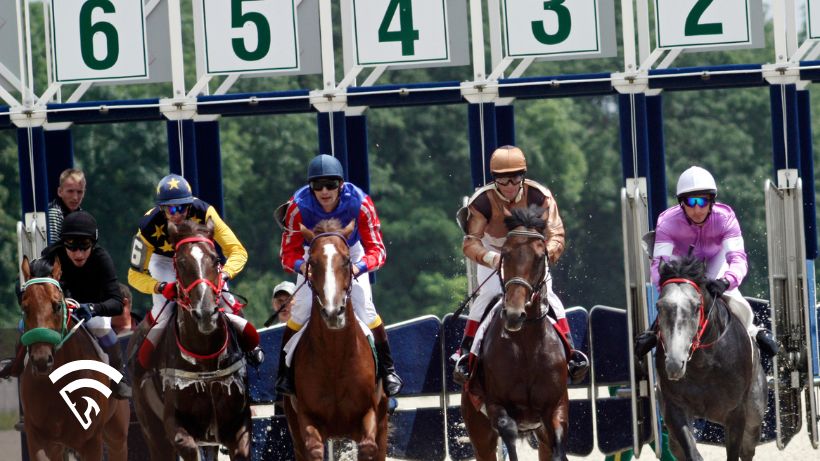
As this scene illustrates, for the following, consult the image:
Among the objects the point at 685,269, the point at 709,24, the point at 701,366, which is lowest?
the point at 701,366

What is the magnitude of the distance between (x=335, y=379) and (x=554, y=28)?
150 inches

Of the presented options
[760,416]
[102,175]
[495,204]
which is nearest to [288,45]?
[495,204]

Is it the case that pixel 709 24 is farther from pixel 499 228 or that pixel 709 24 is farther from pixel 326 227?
pixel 326 227

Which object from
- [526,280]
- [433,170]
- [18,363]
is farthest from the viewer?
[433,170]

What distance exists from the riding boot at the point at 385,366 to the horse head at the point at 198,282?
1.00 meters

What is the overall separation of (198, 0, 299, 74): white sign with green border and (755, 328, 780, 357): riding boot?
3956mm

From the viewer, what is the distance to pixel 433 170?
37281 millimetres

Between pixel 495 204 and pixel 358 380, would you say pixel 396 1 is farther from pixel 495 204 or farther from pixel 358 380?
pixel 358 380

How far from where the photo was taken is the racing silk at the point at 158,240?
10039 mm

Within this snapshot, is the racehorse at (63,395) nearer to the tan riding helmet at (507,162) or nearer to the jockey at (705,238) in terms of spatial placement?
the tan riding helmet at (507,162)

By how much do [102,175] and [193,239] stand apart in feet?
67.9

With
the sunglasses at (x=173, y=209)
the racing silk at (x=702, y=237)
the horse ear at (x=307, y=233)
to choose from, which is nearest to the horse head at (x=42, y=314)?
the sunglasses at (x=173, y=209)

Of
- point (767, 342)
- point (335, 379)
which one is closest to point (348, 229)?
point (335, 379)

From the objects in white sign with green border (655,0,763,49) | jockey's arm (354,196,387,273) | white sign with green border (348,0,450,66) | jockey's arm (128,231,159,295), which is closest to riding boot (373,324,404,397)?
jockey's arm (354,196,387,273)
